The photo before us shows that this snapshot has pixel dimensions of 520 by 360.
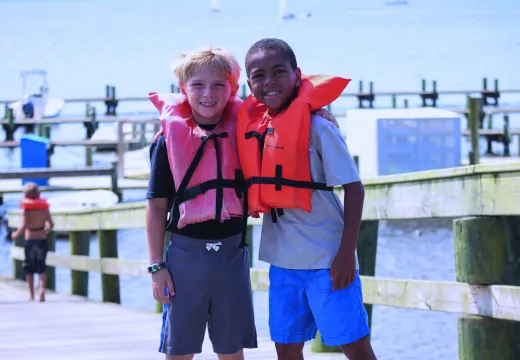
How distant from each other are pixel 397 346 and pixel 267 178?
12.4 feet

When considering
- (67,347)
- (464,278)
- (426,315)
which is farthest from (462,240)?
(426,315)

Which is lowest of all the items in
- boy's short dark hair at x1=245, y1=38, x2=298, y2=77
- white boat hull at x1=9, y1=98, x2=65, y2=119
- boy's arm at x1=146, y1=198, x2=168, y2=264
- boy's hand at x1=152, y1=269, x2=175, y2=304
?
boy's hand at x1=152, y1=269, x2=175, y2=304

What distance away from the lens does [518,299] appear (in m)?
3.90

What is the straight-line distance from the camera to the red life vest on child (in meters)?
3.41

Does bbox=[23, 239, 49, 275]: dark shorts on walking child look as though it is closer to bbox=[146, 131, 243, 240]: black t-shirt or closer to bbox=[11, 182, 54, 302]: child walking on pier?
bbox=[11, 182, 54, 302]: child walking on pier

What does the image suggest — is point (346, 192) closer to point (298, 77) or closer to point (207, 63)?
point (298, 77)

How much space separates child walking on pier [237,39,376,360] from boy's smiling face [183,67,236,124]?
0.31 ft

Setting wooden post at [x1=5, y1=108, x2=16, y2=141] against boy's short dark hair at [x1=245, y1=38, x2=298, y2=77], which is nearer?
boy's short dark hair at [x1=245, y1=38, x2=298, y2=77]

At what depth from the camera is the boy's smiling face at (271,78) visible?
131 inches

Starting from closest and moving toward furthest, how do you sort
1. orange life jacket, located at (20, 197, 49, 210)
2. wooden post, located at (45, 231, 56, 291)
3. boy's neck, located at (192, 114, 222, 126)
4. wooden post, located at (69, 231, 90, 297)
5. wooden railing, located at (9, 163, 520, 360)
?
boy's neck, located at (192, 114, 222, 126) → wooden railing, located at (9, 163, 520, 360) → wooden post, located at (69, 231, 90, 297) → orange life jacket, located at (20, 197, 49, 210) → wooden post, located at (45, 231, 56, 291)

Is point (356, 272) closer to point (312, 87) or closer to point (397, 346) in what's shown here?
point (312, 87)

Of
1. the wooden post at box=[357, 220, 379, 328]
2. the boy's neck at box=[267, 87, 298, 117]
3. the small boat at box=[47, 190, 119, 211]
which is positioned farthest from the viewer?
the small boat at box=[47, 190, 119, 211]

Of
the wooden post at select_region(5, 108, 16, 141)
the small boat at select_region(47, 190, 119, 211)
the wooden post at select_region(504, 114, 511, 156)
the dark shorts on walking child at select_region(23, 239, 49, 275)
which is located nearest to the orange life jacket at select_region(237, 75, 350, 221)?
the dark shorts on walking child at select_region(23, 239, 49, 275)

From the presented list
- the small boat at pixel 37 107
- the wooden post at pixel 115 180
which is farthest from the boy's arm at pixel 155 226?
the small boat at pixel 37 107
